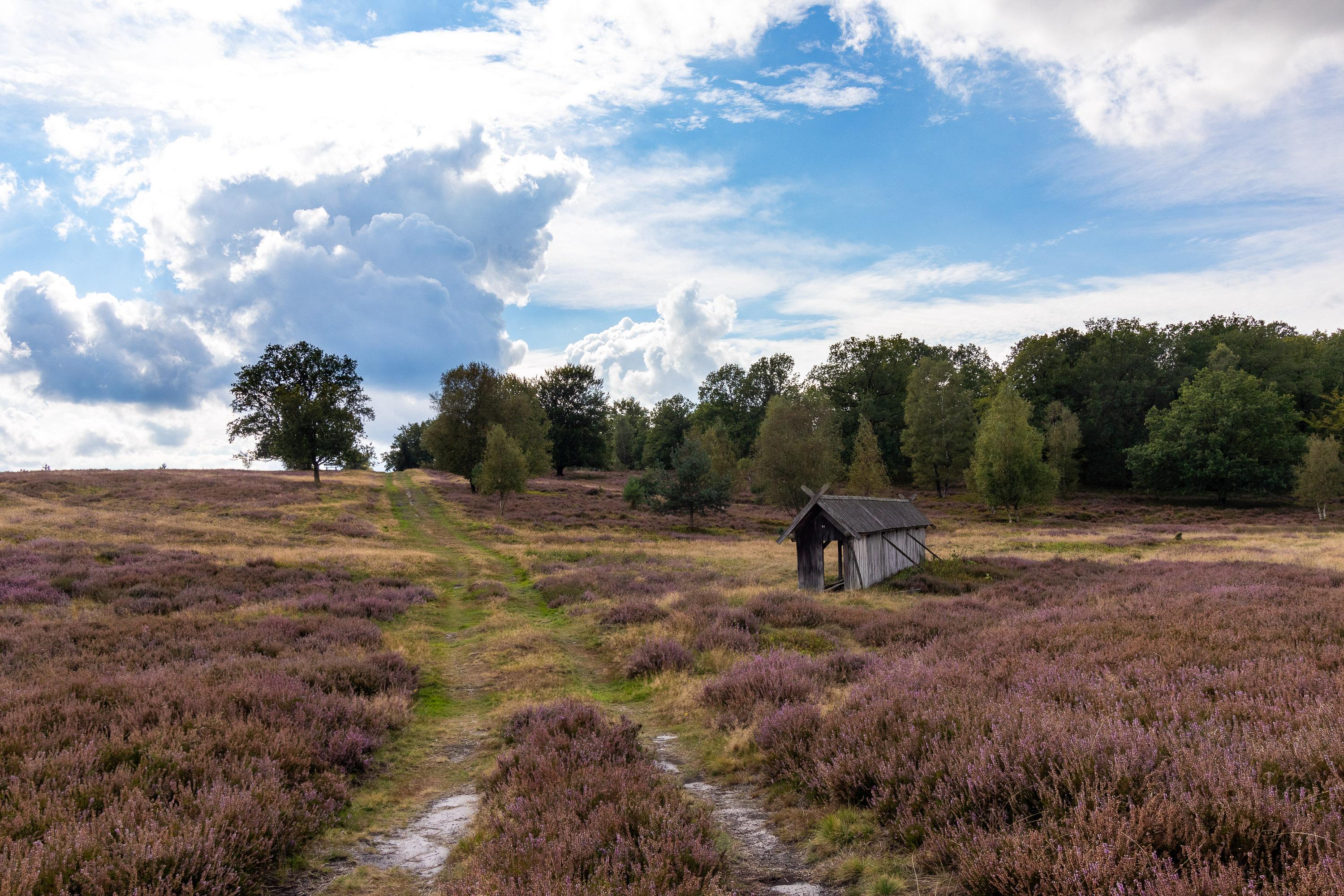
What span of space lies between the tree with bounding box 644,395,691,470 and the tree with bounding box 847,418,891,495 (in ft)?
93.5

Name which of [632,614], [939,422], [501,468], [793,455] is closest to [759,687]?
[632,614]

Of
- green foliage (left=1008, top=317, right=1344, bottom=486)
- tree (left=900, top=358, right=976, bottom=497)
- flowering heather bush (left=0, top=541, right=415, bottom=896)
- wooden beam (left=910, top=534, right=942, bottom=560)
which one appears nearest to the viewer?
flowering heather bush (left=0, top=541, right=415, bottom=896)

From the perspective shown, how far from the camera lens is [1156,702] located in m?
6.45

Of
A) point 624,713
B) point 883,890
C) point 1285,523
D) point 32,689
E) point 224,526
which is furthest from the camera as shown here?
point 1285,523

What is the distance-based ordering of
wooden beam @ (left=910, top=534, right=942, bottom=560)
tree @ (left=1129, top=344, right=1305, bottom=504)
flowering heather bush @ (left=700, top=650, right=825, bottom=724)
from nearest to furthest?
flowering heather bush @ (left=700, top=650, right=825, bottom=724) → wooden beam @ (left=910, top=534, right=942, bottom=560) → tree @ (left=1129, top=344, right=1305, bottom=504)

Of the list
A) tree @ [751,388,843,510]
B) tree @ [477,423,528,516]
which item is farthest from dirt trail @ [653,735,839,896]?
tree @ [751,388,843,510]

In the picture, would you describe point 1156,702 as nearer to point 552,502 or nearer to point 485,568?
point 485,568

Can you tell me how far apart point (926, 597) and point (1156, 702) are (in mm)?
13367

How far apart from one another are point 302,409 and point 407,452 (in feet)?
232

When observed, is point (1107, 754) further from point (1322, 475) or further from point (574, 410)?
point (574, 410)

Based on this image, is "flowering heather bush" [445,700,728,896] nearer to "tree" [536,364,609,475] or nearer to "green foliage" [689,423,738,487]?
"green foliage" [689,423,738,487]

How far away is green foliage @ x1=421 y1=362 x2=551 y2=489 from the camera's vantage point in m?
56.8

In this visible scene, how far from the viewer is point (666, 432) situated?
82.3 m

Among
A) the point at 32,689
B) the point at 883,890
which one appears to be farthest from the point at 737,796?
the point at 32,689
